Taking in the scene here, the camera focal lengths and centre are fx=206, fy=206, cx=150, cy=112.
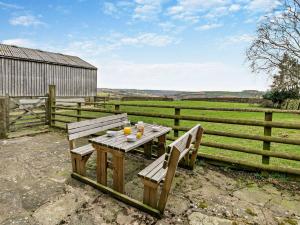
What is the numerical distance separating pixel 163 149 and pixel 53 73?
19.8 m

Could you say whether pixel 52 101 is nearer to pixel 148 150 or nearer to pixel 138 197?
pixel 148 150

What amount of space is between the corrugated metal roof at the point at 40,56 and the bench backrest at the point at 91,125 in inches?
665

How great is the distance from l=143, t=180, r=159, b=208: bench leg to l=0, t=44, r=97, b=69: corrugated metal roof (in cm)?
1963

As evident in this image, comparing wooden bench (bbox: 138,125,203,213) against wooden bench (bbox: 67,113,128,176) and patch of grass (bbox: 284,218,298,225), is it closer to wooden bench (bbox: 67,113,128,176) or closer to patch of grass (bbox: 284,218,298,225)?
wooden bench (bbox: 67,113,128,176)

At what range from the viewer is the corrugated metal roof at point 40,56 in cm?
1832

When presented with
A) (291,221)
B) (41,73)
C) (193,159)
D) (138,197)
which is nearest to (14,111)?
(138,197)

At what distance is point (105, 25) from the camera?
14.0m

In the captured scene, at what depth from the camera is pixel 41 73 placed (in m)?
20.3

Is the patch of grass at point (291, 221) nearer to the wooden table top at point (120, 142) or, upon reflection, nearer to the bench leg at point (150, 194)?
the bench leg at point (150, 194)

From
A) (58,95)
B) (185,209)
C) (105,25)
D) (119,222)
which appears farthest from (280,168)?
(58,95)

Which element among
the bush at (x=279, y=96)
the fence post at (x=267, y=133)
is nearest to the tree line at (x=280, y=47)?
the bush at (x=279, y=96)

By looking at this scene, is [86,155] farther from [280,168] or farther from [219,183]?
[280,168]

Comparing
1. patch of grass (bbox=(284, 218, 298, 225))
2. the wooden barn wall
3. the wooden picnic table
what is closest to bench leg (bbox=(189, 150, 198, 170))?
the wooden picnic table

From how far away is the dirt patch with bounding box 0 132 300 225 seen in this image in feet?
9.24
